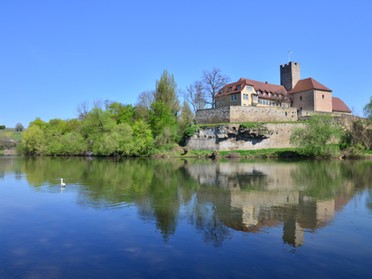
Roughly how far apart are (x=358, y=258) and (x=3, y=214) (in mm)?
14087

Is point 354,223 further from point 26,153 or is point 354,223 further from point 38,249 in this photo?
point 26,153

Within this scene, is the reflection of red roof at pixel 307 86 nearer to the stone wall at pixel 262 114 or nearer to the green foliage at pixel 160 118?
the stone wall at pixel 262 114

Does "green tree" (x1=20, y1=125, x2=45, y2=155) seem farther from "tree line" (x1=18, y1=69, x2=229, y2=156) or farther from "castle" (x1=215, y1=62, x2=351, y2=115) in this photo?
"castle" (x1=215, y1=62, x2=351, y2=115)

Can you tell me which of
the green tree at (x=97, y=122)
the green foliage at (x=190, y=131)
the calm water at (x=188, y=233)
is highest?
the green tree at (x=97, y=122)

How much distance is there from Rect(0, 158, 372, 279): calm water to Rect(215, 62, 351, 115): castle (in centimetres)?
4393

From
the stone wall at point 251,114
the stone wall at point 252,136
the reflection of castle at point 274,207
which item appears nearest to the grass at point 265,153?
the stone wall at point 252,136

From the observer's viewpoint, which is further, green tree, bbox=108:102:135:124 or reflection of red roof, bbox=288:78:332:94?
green tree, bbox=108:102:135:124

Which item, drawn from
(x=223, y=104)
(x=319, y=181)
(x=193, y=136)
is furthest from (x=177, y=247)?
(x=223, y=104)

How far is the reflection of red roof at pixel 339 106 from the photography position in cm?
7304

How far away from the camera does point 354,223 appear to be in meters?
12.3

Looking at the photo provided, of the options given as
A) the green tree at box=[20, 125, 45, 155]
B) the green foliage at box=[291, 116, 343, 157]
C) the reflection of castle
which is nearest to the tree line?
the green tree at box=[20, 125, 45, 155]

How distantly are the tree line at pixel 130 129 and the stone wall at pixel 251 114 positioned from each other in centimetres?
675

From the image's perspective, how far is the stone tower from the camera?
233 feet

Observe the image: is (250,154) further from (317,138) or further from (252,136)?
(317,138)
